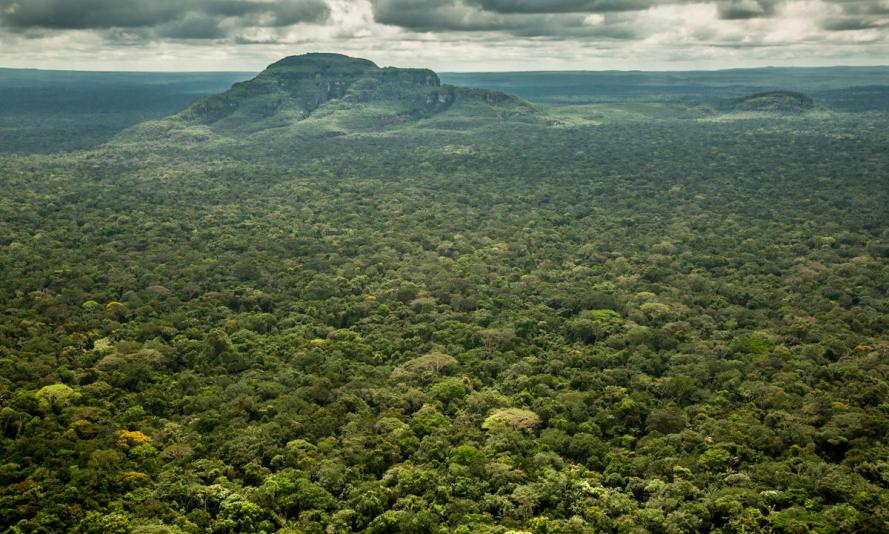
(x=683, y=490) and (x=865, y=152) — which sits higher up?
(x=865, y=152)

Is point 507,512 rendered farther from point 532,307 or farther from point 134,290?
point 134,290

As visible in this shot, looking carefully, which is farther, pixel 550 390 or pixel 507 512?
pixel 550 390

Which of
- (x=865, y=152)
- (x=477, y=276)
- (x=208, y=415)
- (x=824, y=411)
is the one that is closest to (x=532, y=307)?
(x=477, y=276)

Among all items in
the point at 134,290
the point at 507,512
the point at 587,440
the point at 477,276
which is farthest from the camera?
Answer: the point at 477,276

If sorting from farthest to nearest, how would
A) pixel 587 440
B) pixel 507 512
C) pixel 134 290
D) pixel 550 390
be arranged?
pixel 134 290 < pixel 550 390 < pixel 587 440 < pixel 507 512

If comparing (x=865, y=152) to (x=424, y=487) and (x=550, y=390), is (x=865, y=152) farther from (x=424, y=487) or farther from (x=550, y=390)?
(x=424, y=487)

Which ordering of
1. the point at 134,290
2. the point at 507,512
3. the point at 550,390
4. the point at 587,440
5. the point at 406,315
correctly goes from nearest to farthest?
→ the point at 507,512
the point at 587,440
the point at 550,390
the point at 406,315
the point at 134,290

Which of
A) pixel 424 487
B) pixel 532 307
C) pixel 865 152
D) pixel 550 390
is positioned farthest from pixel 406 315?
pixel 865 152
